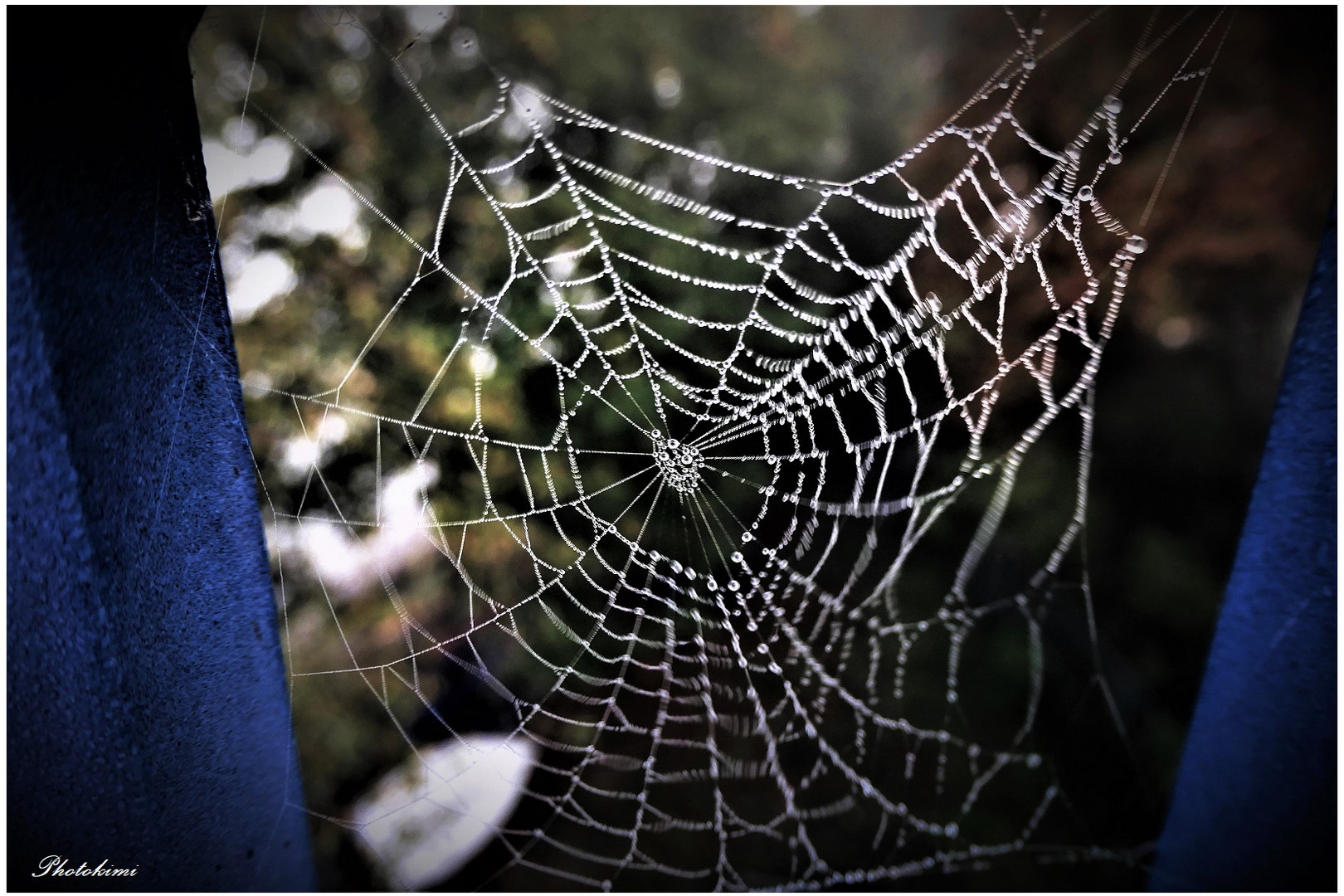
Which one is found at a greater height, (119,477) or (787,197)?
(787,197)

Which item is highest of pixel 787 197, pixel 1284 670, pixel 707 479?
pixel 787 197

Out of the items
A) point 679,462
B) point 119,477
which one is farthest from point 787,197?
point 119,477

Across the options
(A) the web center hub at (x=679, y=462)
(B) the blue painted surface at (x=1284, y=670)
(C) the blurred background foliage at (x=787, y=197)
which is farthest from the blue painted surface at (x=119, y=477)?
(B) the blue painted surface at (x=1284, y=670)

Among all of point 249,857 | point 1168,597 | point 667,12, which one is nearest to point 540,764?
point 249,857

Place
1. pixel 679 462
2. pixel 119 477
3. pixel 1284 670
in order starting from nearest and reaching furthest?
pixel 119 477
pixel 1284 670
pixel 679 462

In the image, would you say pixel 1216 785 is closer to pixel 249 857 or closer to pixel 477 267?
pixel 477 267

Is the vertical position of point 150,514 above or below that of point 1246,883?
above

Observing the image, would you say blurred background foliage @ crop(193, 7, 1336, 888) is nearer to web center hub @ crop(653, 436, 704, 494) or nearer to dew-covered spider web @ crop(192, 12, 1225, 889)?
dew-covered spider web @ crop(192, 12, 1225, 889)

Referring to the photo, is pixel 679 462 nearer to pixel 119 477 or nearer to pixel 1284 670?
pixel 119 477
